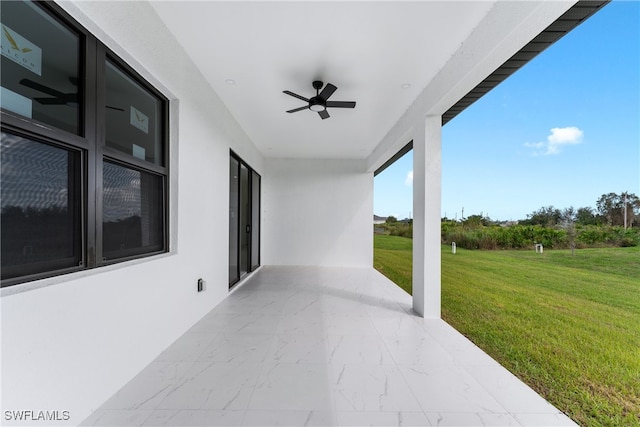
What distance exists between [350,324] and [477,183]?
440cm

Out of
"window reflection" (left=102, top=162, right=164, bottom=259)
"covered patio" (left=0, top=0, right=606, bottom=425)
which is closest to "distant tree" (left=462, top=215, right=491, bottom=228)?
"covered patio" (left=0, top=0, right=606, bottom=425)

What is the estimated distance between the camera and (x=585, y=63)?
318 cm

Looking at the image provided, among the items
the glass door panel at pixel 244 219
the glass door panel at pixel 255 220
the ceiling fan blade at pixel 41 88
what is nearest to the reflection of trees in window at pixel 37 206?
the ceiling fan blade at pixel 41 88

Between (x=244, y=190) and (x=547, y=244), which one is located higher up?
(x=244, y=190)

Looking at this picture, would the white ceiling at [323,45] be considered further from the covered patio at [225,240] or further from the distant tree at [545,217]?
the distant tree at [545,217]

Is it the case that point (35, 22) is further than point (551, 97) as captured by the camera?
No

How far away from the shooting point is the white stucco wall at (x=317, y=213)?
6949mm

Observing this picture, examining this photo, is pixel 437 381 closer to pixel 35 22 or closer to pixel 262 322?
pixel 262 322

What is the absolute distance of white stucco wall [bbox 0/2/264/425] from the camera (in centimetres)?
121

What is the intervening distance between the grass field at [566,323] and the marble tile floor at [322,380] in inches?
16.8

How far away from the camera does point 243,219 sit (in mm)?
5289

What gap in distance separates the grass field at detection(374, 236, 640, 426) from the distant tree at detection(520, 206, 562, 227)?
0.50m

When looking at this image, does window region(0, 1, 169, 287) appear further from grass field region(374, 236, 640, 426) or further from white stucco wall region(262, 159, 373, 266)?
white stucco wall region(262, 159, 373, 266)

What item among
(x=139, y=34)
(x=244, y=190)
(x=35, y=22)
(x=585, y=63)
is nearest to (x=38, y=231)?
(x=35, y=22)
